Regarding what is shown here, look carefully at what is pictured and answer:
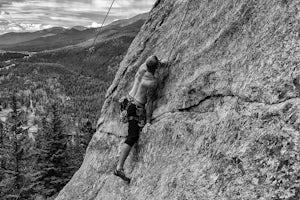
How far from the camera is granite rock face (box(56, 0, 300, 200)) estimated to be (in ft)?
17.2

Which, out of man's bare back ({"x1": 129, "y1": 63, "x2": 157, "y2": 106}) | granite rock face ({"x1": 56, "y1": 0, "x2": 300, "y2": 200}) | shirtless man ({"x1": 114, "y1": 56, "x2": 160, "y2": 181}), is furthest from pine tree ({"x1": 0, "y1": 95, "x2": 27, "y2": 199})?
man's bare back ({"x1": 129, "y1": 63, "x2": 157, "y2": 106})

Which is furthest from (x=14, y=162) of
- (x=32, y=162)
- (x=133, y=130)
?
(x=133, y=130)

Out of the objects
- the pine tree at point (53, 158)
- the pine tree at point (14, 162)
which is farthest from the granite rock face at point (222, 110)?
the pine tree at point (53, 158)

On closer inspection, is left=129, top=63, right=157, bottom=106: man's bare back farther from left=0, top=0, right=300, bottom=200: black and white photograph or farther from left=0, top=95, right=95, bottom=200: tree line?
left=0, top=95, right=95, bottom=200: tree line

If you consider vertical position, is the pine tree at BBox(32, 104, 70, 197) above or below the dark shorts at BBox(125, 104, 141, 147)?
below

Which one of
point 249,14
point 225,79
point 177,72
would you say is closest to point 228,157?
point 225,79

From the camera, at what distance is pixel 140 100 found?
370 inches

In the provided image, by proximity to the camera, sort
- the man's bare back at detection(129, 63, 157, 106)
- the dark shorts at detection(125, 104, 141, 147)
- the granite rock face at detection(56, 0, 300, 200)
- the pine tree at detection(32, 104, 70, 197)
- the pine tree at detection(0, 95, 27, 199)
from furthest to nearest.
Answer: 1. the pine tree at detection(32, 104, 70, 197)
2. the pine tree at detection(0, 95, 27, 199)
3. the dark shorts at detection(125, 104, 141, 147)
4. the man's bare back at detection(129, 63, 157, 106)
5. the granite rock face at detection(56, 0, 300, 200)

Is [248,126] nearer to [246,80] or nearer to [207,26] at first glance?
[246,80]

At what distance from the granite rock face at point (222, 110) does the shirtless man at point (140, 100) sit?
0.96ft

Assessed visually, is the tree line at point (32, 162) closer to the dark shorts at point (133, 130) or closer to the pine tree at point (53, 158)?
the pine tree at point (53, 158)

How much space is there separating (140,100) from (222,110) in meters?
3.02

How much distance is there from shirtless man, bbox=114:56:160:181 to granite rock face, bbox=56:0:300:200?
294 mm

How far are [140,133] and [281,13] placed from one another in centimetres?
523
